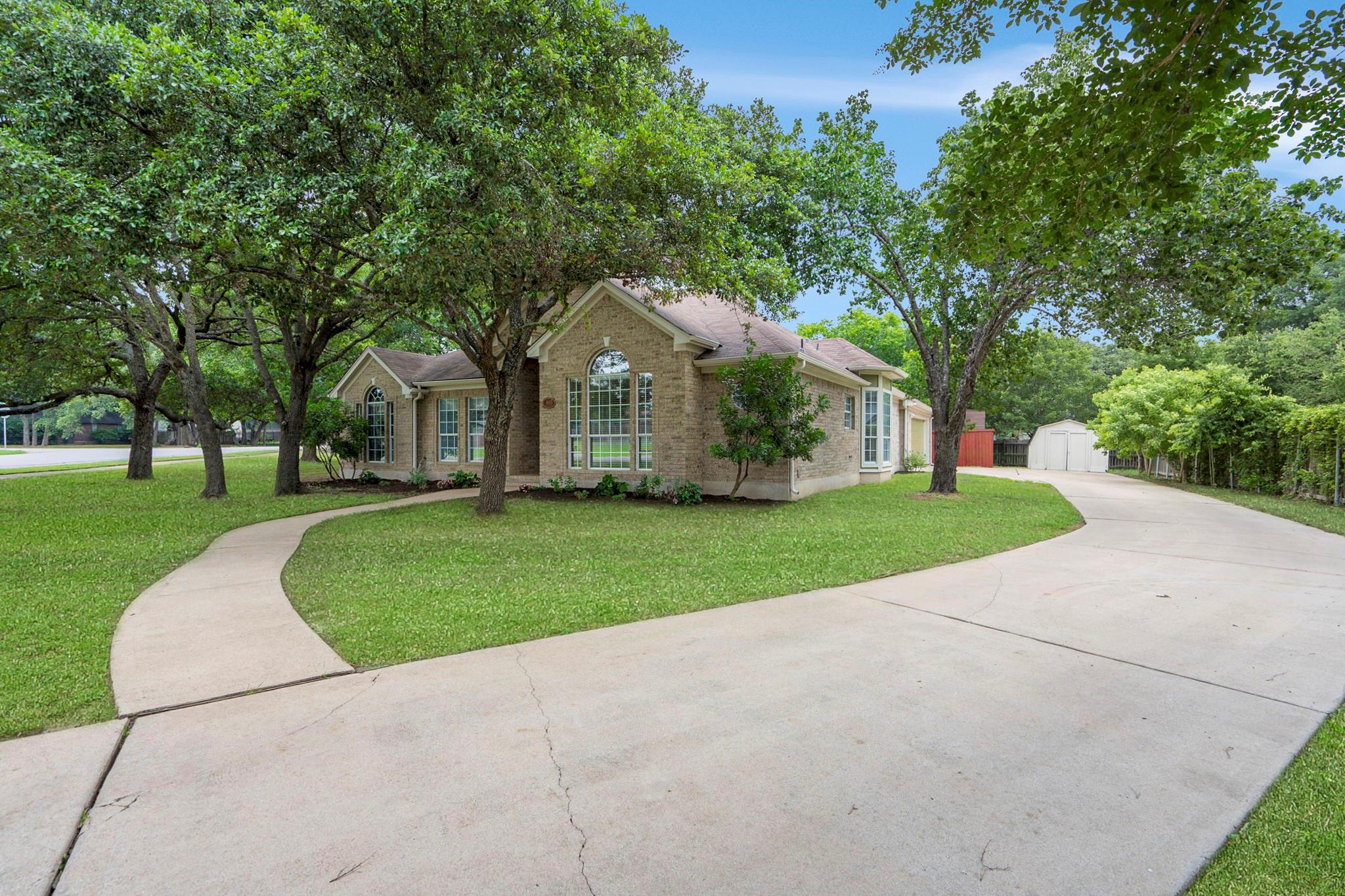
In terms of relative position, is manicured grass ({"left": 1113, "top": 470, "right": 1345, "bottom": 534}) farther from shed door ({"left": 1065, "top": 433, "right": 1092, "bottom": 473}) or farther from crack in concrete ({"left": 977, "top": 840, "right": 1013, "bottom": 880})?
shed door ({"left": 1065, "top": 433, "right": 1092, "bottom": 473})

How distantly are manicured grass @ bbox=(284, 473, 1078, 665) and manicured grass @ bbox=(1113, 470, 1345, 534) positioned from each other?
362 centimetres

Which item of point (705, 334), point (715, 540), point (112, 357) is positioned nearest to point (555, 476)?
point (705, 334)

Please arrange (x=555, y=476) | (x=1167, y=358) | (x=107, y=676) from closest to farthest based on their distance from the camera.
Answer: (x=107, y=676)
(x=555, y=476)
(x=1167, y=358)

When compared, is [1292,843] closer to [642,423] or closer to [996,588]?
[996,588]

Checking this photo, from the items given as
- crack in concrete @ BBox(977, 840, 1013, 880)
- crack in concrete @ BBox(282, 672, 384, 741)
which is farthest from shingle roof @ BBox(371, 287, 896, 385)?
crack in concrete @ BBox(977, 840, 1013, 880)

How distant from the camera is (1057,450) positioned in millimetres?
32250

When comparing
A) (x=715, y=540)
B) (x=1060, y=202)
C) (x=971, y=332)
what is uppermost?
(x=971, y=332)

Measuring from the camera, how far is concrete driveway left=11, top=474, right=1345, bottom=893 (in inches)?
85.5

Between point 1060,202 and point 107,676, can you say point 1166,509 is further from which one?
point 107,676

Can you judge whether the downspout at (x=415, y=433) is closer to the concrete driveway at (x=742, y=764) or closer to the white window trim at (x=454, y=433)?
the white window trim at (x=454, y=433)

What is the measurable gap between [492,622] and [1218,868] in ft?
14.2

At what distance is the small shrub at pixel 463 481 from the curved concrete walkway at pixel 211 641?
31.5 feet

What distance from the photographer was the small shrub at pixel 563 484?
49.1ft

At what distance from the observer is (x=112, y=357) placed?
18141 mm
